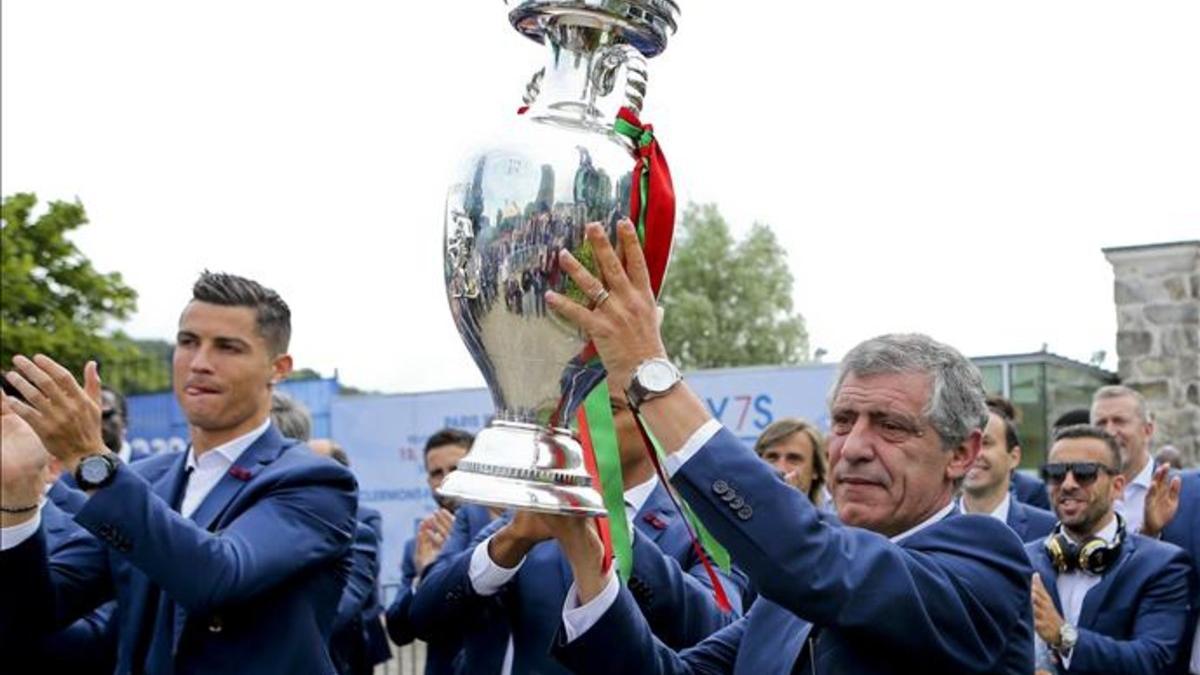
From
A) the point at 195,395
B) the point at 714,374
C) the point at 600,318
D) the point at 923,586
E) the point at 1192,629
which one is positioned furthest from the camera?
the point at 714,374

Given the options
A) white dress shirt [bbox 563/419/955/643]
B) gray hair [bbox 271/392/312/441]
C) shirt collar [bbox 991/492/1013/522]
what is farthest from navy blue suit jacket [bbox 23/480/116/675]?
shirt collar [bbox 991/492/1013/522]

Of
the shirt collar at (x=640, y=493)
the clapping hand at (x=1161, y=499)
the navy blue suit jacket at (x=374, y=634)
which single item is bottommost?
the navy blue suit jacket at (x=374, y=634)

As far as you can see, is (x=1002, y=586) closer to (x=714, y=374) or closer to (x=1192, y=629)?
(x=1192, y=629)

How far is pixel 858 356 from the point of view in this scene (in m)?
2.69

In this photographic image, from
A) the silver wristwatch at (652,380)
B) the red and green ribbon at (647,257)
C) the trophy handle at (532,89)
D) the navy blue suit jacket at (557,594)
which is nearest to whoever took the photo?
the silver wristwatch at (652,380)

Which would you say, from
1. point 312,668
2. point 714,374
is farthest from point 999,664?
→ point 714,374

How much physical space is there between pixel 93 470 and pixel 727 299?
36577mm

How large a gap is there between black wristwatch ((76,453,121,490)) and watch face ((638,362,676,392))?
1485 mm

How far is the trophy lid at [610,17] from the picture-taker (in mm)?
2416

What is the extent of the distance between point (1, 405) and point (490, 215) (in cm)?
163

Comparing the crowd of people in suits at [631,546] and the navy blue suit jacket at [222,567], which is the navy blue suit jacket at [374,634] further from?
the navy blue suit jacket at [222,567]

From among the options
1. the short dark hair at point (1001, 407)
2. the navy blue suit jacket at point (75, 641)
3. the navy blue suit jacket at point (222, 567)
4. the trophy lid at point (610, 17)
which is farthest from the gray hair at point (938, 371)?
the short dark hair at point (1001, 407)

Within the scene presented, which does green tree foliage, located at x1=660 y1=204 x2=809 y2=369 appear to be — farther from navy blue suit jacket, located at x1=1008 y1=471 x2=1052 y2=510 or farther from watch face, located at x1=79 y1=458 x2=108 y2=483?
watch face, located at x1=79 y1=458 x2=108 y2=483

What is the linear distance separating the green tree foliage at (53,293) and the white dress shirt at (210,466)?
2397 centimetres
